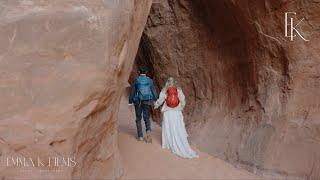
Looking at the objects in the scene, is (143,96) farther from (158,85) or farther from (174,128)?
(158,85)

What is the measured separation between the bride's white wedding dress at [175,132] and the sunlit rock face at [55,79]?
2324mm

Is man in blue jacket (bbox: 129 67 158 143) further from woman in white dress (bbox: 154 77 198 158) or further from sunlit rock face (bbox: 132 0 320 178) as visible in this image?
sunlit rock face (bbox: 132 0 320 178)

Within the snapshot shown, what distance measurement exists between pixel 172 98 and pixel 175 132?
551 millimetres

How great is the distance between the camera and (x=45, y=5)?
16.5 ft

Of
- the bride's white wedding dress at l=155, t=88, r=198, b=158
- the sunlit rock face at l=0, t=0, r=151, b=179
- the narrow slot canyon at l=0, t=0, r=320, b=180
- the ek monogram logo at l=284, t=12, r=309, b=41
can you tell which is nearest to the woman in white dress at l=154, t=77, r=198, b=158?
the bride's white wedding dress at l=155, t=88, r=198, b=158

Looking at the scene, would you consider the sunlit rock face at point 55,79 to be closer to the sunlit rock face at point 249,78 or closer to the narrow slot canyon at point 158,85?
the narrow slot canyon at point 158,85

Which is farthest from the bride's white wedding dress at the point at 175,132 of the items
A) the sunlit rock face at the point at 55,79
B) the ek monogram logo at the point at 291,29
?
the sunlit rock face at the point at 55,79

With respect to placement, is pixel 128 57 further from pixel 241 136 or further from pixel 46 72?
pixel 241 136

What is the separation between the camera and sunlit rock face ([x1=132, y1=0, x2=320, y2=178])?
7.14 metres

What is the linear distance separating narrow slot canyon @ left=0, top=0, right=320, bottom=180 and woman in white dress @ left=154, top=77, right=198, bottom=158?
0.78 feet

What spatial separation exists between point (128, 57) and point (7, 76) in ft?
5.47

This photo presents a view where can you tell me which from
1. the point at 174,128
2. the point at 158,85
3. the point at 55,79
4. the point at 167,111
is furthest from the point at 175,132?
the point at 55,79

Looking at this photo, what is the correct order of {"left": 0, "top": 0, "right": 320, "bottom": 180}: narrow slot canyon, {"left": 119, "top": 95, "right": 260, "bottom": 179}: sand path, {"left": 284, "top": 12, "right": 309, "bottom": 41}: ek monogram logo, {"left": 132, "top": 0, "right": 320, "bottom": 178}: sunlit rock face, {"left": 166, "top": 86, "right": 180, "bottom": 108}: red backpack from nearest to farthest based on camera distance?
1. {"left": 0, "top": 0, "right": 320, "bottom": 180}: narrow slot canyon
2. {"left": 119, "top": 95, "right": 260, "bottom": 179}: sand path
3. {"left": 132, "top": 0, "right": 320, "bottom": 178}: sunlit rock face
4. {"left": 284, "top": 12, "right": 309, "bottom": 41}: ek monogram logo
5. {"left": 166, "top": 86, "right": 180, "bottom": 108}: red backpack

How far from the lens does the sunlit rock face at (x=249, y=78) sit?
7.14 m
